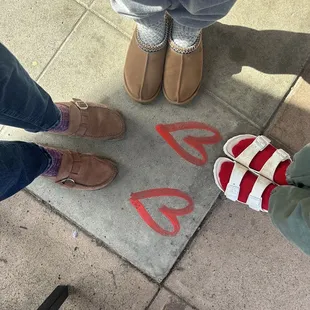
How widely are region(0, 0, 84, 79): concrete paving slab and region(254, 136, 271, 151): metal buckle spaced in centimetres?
88

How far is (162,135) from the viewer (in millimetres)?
1634

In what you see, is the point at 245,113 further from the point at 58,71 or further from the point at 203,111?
the point at 58,71

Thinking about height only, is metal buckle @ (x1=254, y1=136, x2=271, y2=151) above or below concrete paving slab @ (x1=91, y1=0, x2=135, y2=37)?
below

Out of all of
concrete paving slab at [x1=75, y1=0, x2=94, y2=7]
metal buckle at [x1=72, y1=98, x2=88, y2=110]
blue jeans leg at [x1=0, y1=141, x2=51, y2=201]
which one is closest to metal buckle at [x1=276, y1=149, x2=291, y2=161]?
metal buckle at [x1=72, y1=98, x2=88, y2=110]

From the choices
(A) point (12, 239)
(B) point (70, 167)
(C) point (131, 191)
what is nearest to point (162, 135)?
(C) point (131, 191)

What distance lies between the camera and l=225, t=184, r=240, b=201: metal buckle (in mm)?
1529

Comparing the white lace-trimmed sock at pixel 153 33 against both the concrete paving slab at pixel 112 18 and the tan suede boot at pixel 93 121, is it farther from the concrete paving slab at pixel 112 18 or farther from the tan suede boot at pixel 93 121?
the tan suede boot at pixel 93 121

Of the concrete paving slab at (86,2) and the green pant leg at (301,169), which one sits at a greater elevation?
the green pant leg at (301,169)

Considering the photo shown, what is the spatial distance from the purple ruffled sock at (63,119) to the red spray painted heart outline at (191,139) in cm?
36

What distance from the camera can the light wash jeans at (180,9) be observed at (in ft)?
3.75

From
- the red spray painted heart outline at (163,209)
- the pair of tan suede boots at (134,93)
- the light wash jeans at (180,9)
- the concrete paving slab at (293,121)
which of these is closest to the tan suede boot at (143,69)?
the pair of tan suede boots at (134,93)

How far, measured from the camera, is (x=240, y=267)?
158 cm

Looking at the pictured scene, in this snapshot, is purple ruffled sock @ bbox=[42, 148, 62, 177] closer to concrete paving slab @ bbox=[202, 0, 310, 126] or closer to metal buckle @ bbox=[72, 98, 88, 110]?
metal buckle @ bbox=[72, 98, 88, 110]

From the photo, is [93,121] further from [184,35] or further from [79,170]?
[184,35]
